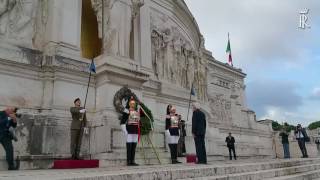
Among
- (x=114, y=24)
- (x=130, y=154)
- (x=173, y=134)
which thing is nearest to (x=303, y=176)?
(x=173, y=134)

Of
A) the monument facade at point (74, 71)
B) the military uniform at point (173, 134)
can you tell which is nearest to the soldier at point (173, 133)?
the military uniform at point (173, 134)

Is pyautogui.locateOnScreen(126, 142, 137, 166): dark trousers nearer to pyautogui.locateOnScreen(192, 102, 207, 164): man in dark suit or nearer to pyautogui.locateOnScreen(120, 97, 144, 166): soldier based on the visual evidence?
pyautogui.locateOnScreen(120, 97, 144, 166): soldier

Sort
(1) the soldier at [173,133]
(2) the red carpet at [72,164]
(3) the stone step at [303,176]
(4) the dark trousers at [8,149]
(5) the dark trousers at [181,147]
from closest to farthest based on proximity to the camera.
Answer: (4) the dark trousers at [8,149] < (3) the stone step at [303,176] < (2) the red carpet at [72,164] < (1) the soldier at [173,133] < (5) the dark trousers at [181,147]

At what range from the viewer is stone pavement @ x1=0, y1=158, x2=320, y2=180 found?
611cm

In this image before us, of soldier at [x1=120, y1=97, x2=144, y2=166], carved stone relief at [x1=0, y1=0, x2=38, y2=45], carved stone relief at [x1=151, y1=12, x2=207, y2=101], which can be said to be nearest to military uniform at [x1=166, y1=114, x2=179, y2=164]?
soldier at [x1=120, y1=97, x2=144, y2=166]

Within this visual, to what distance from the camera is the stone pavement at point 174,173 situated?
611 centimetres

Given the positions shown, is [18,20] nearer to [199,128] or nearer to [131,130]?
[131,130]

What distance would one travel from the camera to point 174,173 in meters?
7.19

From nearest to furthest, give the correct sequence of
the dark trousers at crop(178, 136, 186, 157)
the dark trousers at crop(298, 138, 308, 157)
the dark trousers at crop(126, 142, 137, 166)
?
the dark trousers at crop(126, 142, 137, 166) < the dark trousers at crop(178, 136, 186, 157) < the dark trousers at crop(298, 138, 308, 157)

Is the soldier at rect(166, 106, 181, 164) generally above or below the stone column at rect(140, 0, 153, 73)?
below

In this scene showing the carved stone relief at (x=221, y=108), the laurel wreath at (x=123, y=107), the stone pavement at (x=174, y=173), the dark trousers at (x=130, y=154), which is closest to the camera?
the stone pavement at (x=174, y=173)

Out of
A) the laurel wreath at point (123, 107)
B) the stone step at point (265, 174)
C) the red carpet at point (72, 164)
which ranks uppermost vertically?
the laurel wreath at point (123, 107)

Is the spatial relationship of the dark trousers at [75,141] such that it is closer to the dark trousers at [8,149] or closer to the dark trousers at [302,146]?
the dark trousers at [8,149]

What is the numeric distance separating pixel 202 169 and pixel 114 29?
8.32 m
